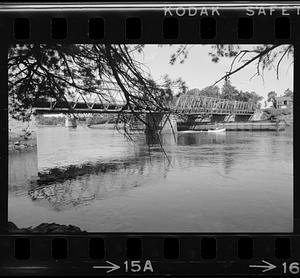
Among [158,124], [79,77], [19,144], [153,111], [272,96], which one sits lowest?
[19,144]

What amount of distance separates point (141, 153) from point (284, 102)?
4.92 feet

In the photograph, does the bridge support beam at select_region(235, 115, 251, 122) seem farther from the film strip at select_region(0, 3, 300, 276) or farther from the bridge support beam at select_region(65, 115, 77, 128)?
the bridge support beam at select_region(65, 115, 77, 128)

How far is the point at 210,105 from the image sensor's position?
3.56m

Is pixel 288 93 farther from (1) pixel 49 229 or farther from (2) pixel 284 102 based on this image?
(1) pixel 49 229

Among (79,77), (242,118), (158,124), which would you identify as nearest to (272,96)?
(242,118)

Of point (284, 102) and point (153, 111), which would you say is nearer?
point (284, 102)

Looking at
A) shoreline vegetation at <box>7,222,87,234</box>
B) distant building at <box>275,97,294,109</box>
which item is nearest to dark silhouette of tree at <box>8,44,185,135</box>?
distant building at <box>275,97,294,109</box>

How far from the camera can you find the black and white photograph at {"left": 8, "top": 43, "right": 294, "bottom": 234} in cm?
349

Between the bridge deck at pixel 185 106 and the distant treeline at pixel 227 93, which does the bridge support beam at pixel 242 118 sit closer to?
the bridge deck at pixel 185 106

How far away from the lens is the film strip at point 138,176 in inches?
135

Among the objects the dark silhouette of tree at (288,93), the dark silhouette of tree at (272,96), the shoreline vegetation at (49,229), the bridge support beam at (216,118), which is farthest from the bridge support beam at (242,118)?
the shoreline vegetation at (49,229)

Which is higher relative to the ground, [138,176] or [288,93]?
[288,93]

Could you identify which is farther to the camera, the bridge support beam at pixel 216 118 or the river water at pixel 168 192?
the bridge support beam at pixel 216 118

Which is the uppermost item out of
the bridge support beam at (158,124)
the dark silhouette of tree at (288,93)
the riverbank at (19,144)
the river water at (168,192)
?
the dark silhouette of tree at (288,93)
